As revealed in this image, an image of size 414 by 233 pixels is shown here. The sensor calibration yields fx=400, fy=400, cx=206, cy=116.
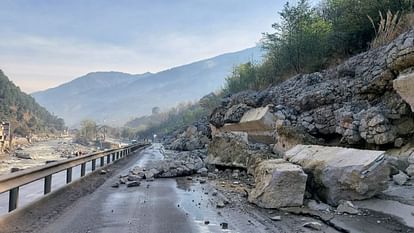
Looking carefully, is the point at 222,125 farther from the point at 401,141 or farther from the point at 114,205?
the point at 114,205

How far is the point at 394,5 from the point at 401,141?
32.7 feet

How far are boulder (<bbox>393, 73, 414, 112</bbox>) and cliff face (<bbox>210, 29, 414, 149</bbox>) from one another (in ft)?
0.31

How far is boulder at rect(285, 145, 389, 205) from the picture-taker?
7.79m

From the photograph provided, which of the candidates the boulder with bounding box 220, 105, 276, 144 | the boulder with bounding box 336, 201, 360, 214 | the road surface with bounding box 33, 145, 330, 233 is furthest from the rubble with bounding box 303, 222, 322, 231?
the boulder with bounding box 220, 105, 276, 144

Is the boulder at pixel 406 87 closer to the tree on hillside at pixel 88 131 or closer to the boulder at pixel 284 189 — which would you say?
the boulder at pixel 284 189

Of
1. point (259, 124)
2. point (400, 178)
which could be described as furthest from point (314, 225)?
point (259, 124)

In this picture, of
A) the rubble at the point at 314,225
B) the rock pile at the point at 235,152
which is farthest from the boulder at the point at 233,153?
the rubble at the point at 314,225

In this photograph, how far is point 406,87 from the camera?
10.6 m

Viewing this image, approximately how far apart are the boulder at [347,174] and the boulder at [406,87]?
2754mm

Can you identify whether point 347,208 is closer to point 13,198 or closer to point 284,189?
point 284,189

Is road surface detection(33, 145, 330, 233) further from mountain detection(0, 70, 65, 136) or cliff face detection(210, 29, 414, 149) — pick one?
mountain detection(0, 70, 65, 136)

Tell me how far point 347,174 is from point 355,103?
22.5ft

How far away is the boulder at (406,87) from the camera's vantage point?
34.0 ft

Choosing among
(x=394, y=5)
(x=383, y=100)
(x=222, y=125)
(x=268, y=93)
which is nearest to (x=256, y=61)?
(x=222, y=125)
